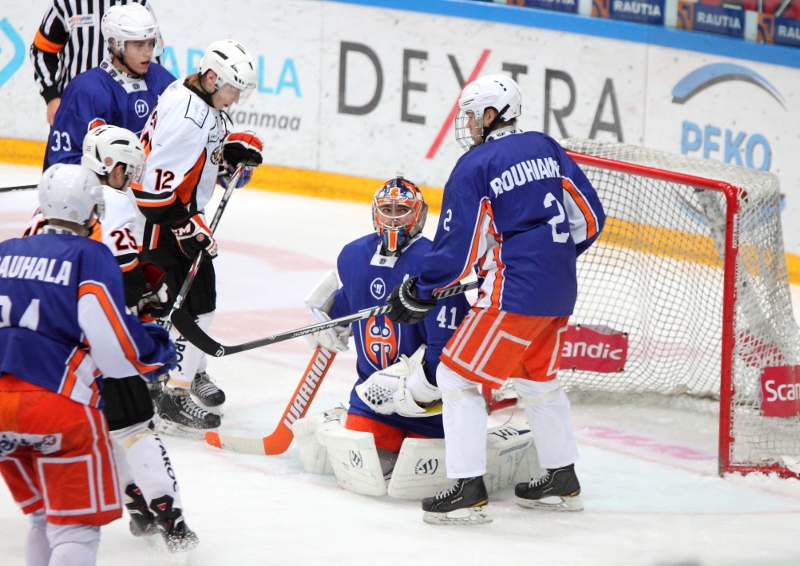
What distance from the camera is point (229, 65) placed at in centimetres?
390

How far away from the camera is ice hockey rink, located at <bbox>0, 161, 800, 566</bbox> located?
124 inches

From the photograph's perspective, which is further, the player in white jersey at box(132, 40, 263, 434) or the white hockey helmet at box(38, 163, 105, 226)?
the player in white jersey at box(132, 40, 263, 434)

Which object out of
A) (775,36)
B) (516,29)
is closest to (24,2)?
(516,29)

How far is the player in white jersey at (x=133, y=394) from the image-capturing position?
295 centimetres

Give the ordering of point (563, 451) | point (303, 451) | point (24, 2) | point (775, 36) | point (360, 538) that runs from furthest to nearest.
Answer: point (24, 2), point (775, 36), point (303, 451), point (563, 451), point (360, 538)

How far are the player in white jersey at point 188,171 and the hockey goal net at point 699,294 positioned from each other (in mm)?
1265

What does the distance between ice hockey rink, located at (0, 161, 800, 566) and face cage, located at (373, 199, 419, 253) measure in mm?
742

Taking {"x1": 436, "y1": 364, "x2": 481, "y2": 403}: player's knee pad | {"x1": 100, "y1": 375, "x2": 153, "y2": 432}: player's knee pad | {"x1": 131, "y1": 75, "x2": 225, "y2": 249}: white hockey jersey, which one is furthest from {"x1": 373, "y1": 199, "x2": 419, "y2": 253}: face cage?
{"x1": 100, "y1": 375, "x2": 153, "y2": 432}: player's knee pad

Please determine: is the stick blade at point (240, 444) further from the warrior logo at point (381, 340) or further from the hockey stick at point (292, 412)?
the warrior logo at point (381, 340)

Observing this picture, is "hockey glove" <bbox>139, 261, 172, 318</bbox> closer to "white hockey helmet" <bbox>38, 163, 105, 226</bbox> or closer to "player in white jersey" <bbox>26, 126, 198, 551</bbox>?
"player in white jersey" <bbox>26, 126, 198, 551</bbox>

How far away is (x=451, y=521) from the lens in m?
3.34

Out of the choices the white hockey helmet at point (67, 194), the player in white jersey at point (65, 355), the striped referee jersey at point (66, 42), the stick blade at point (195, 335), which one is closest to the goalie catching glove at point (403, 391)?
the stick blade at point (195, 335)

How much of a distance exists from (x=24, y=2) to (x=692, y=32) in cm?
405

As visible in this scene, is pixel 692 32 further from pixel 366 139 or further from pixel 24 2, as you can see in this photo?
pixel 24 2
